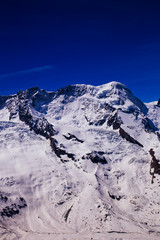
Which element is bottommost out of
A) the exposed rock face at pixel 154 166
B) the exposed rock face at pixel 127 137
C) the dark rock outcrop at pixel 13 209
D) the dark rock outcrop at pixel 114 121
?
the dark rock outcrop at pixel 13 209

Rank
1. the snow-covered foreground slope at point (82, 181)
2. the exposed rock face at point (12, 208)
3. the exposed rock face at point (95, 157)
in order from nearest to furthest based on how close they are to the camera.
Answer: the snow-covered foreground slope at point (82, 181), the exposed rock face at point (12, 208), the exposed rock face at point (95, 157)

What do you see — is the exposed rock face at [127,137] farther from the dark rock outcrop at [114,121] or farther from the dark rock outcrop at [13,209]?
the dark rock outcrop at [13,209]

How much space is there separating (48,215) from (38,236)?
18.6m

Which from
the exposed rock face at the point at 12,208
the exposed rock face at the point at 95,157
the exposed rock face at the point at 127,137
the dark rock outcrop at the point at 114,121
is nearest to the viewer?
the exposed rock face at the point at 12,208

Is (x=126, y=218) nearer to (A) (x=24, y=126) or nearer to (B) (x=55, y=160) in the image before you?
(B) (x=55, y=160)

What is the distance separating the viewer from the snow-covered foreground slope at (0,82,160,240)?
83.1m

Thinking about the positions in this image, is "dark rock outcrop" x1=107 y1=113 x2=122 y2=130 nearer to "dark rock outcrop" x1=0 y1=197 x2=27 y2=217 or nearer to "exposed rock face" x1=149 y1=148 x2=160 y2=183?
"exposed rock face" x1=149 y1=148 x2=160 y2=183

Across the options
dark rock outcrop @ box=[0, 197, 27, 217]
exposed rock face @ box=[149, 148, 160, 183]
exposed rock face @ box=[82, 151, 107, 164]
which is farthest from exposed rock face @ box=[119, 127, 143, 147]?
dark rock outcrop @ box=[0, 197, 27, 217]

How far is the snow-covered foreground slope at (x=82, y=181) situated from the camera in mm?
83062

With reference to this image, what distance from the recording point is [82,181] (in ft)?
366

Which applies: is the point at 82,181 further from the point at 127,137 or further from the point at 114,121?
the point at 114,121

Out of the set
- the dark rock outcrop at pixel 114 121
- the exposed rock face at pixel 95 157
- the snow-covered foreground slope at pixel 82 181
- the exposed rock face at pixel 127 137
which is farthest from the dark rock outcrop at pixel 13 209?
the dark rock outcrop at pixel 114 121

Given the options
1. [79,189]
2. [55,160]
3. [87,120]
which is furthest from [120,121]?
[79,189]

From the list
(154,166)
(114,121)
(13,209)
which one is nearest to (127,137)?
(114,121)
